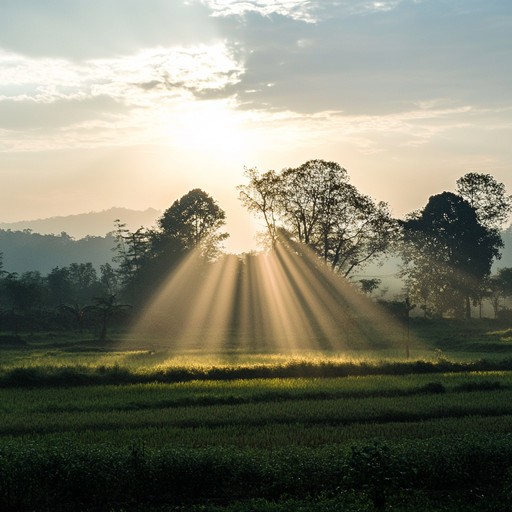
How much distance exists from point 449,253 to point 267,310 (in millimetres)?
21416

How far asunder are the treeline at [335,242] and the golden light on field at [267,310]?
1.52 metres

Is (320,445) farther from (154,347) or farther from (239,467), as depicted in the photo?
(154,347)

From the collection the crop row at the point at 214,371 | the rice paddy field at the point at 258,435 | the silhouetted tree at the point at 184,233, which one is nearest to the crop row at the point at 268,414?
the rice paddy field at the point at 258,435

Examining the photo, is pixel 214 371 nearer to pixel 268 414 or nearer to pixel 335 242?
pixel 268 414

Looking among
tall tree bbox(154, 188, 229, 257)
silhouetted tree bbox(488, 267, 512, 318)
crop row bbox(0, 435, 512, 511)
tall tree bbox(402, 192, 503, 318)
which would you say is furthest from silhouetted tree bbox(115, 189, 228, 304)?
crop row bbox(0, 435, 512, 511)

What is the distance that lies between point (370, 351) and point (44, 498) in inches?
1406

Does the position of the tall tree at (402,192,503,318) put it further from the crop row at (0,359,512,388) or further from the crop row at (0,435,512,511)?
the crop row at (0,435,512,511)

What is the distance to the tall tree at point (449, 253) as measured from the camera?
2835 inches

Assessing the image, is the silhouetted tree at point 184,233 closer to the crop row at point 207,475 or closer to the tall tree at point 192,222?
the tall tree at point 192,222

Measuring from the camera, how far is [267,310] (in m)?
67.2

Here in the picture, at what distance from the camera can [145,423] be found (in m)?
21.0

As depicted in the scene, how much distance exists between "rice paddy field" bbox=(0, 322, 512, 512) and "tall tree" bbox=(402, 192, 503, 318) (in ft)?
114

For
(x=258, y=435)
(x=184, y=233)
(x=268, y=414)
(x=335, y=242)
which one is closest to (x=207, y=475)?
(x=258, y=435)

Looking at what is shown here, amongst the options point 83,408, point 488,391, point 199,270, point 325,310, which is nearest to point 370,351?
point 325,310
